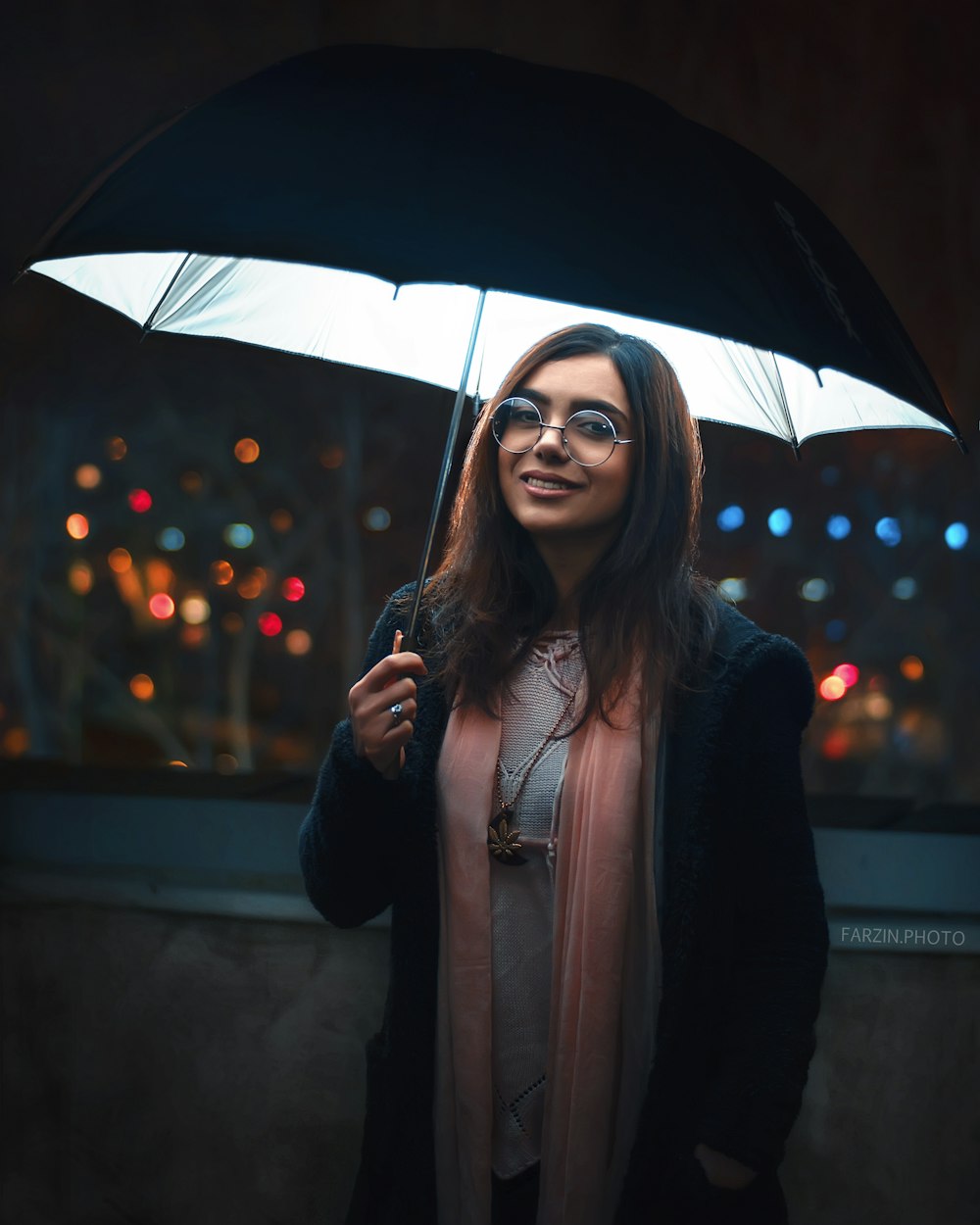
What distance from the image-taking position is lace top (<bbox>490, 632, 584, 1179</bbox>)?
1.55 m

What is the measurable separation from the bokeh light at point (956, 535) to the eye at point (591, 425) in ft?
6.01

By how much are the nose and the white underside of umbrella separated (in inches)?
9.3

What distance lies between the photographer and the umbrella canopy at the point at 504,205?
1.26 meters

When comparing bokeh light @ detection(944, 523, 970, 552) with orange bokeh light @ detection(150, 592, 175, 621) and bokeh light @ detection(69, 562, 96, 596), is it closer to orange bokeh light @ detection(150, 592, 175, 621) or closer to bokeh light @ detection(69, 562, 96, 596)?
orange bokeh light @ detection(150, 592, 175, 621)

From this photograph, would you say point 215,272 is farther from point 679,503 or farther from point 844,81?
point 844,81

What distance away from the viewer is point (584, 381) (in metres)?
1.57

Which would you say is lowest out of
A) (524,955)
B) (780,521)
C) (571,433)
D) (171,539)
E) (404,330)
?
(524,955)

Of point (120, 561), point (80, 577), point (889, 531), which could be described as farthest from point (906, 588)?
point (80, 577)

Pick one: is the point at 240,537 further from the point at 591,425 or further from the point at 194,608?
the point at 591,425

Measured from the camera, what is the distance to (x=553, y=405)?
157cm

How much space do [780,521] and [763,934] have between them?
1899 mm

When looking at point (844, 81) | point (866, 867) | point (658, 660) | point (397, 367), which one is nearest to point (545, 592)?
point (658, 660)

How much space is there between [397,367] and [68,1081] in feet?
6.18

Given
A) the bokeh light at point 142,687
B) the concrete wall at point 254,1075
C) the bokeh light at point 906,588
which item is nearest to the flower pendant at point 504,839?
the concrete wall at point 254,1075
